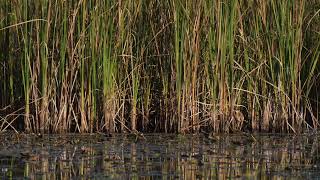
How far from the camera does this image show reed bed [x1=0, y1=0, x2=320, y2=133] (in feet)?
31.2

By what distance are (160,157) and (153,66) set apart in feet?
6.36

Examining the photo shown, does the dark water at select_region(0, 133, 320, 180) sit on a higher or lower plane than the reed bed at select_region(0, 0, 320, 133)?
lower

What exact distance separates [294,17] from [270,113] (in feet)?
3.78

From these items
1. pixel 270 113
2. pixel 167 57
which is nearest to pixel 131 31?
pixel 167 57

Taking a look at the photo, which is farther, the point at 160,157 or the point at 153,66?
the point at 153,66

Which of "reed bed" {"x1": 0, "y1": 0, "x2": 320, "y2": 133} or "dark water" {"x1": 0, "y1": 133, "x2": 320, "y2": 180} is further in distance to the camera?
"reed bed" {"x1": 0, "y1": 0, "x2": 320, "y2": 133}

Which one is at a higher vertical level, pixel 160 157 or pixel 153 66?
pixel 153 66

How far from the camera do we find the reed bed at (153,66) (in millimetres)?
9516

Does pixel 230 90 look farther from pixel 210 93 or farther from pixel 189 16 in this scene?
pixel 189 16

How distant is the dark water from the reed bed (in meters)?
0.31

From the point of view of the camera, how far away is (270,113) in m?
9.93

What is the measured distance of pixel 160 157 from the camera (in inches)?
324

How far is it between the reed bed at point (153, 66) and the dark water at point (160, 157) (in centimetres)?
31

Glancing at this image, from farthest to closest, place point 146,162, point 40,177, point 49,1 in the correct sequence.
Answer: point 49,1 → point 146,162 → point 40,177
